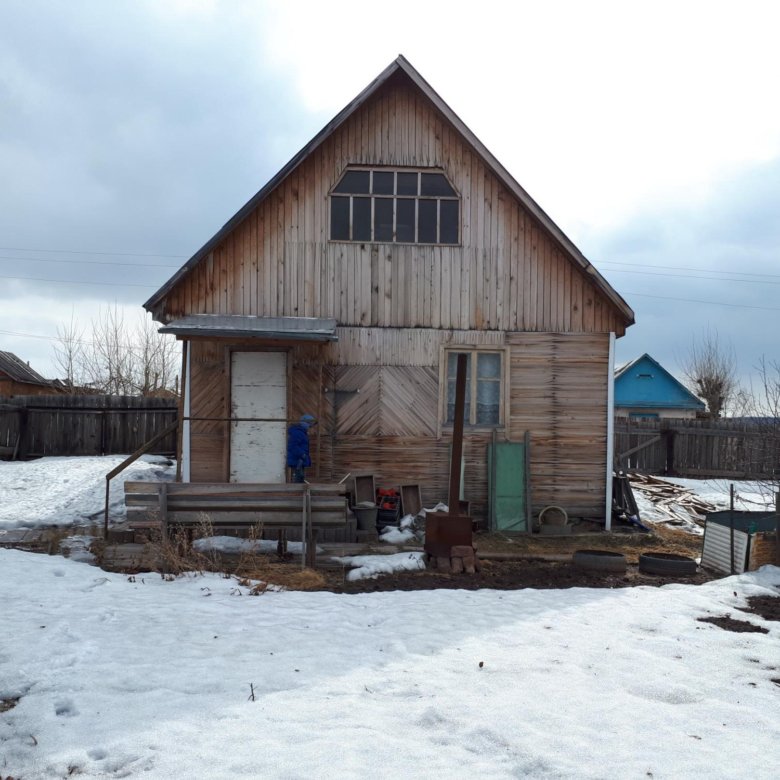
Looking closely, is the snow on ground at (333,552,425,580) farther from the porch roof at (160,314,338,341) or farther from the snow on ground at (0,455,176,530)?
the snow on ground at (0,455,176,530)

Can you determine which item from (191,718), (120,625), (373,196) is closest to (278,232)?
(373,196)

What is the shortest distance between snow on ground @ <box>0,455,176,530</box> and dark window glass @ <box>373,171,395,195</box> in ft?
24.9

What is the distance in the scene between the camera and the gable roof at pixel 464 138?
37.6 ft

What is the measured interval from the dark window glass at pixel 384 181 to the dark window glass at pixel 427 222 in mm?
613

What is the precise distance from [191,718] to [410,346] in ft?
27.6

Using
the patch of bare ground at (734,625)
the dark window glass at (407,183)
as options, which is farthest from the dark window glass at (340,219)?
the patch of bare ground at (734,625)

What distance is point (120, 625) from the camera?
20.3ft

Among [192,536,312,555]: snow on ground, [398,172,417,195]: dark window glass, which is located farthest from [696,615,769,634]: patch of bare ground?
[398,172,417,195]: dark window glass

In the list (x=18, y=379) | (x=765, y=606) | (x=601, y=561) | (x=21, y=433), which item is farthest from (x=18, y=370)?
(x=765, y=606)

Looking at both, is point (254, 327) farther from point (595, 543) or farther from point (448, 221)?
point (595, 543)

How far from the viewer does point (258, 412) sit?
472 inches

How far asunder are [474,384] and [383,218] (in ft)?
11.0

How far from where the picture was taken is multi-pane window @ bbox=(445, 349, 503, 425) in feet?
40.1

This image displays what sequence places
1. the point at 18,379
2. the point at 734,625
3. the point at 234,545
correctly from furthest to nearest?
1. the point at 18,379
2. the point at 234,545
3. the point at 734,625
